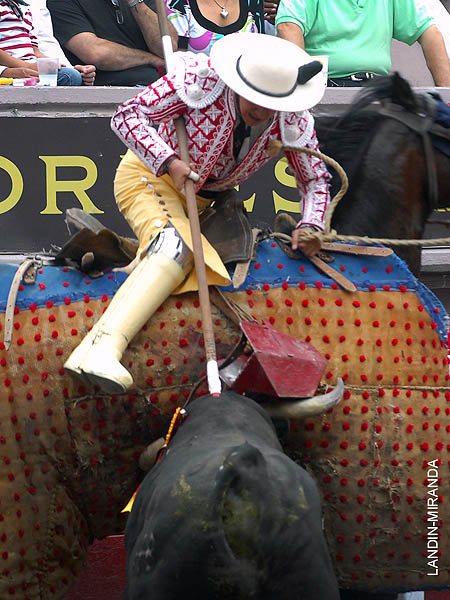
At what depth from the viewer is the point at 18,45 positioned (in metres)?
4.76

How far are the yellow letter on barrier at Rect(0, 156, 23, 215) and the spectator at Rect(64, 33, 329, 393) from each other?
1.59 metres

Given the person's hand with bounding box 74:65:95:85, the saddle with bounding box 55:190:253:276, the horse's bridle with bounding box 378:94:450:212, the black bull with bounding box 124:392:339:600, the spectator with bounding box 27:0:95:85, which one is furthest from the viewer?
the spectator with bounding box 27:0:95:85

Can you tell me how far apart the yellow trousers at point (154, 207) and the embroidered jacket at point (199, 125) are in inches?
4.6

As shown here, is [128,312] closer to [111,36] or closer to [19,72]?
[19,72]

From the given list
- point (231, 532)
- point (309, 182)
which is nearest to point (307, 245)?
point (309, 182)

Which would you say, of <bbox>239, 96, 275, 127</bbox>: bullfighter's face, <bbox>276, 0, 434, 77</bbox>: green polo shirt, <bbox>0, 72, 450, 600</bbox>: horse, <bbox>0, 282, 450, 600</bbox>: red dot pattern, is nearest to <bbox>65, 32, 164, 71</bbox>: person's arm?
<bbox>276, 0, 434, 77</bbox>: green polo shirt

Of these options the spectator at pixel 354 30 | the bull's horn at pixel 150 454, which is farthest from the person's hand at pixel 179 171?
the spectator at pixel 354 30

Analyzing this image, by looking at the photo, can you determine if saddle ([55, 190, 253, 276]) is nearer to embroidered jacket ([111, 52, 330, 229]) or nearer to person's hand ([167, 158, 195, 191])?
embroidered jacket ([111, 52, 330, 229])

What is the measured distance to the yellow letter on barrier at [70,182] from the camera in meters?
4.39

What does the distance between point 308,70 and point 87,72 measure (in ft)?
8.04

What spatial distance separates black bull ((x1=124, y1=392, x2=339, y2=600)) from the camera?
1.77 meters

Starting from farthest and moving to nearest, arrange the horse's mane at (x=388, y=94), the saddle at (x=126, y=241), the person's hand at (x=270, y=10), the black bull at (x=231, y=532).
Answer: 1. the person's hand at (x=270, y=10)
2. the horse's mane at (x=388, y=94)
3. the saddle at (x=126, y=241)
4. the black bull at (x=231, y=532)

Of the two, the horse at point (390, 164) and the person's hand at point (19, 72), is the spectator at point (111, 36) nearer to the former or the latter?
the person's hand at point (19, 72)

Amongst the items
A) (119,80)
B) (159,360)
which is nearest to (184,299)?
(159,360)
